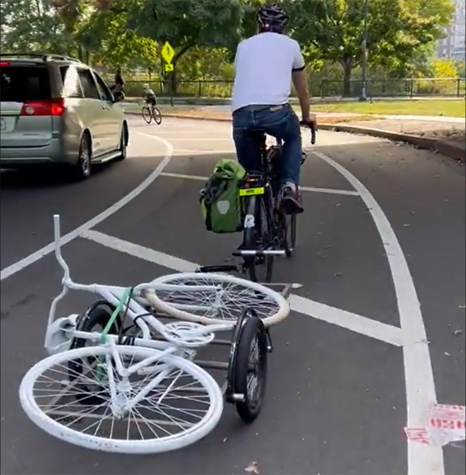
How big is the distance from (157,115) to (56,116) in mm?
1092

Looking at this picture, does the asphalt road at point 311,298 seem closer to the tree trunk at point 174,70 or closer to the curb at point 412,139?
the curb at point 412,139

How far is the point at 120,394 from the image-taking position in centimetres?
251

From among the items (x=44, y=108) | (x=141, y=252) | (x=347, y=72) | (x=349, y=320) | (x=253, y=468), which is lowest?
(x=253, y=468)

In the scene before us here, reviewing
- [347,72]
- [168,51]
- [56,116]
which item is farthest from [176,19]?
[56,116]

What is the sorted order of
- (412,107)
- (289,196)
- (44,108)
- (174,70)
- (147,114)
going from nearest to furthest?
1. (174,70)
2. (289,196)
3. (147,114)
4. (44,108)
5. (412,107)

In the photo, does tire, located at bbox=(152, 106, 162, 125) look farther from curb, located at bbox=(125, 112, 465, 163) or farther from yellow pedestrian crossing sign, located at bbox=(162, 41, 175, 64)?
curb, located at bbox=(125, 112, 465, 163)

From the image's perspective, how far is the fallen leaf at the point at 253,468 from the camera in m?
2.52

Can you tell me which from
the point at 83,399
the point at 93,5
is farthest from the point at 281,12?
the point at 83,399

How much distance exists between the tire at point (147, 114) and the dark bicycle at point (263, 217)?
956 millimetres

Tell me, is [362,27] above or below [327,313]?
above

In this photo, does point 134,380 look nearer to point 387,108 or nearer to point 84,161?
point 84,161

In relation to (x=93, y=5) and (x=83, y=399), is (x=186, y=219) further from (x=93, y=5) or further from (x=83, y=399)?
Result: (x=83, y=399)

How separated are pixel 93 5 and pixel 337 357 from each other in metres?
2.08

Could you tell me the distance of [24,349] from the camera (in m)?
3.31
